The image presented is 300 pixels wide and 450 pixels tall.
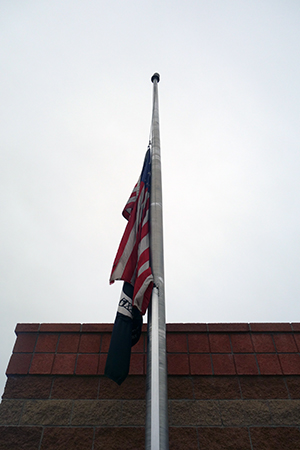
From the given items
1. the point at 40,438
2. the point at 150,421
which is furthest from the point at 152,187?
the point at 40,438

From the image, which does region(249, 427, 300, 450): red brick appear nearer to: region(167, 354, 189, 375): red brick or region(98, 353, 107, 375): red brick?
region(167, 354, 189, 375): red brick

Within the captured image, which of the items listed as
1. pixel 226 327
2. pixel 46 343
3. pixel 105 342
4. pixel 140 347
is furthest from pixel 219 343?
pixel 46 343

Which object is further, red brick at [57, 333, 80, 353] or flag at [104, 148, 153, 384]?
red brick at [57, 333, 80, 353]

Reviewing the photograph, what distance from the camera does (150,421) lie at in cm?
229

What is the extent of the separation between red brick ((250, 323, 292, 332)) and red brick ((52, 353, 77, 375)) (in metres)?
2.28

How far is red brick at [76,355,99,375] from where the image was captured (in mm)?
3885

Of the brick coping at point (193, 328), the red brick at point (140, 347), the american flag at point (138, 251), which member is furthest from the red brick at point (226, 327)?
the american flag at point (138, 251)

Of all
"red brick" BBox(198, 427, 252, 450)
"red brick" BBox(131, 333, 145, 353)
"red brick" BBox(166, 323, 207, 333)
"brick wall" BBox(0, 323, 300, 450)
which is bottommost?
"red brick" BBox(198, 427, 252, 450)

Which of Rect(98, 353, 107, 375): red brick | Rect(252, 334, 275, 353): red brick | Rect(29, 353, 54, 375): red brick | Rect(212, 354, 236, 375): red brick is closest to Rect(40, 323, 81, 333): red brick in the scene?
Answer: Rect(29, 353, 54, 375): red brick

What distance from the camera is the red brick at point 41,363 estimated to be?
3910 mm

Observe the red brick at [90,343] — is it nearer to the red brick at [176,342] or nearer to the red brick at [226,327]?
the red brick at [176,342]

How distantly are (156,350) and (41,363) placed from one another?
80.3 inches

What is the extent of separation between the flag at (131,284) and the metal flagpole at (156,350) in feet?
0.30

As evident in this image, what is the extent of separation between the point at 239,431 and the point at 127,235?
2.47 meters
